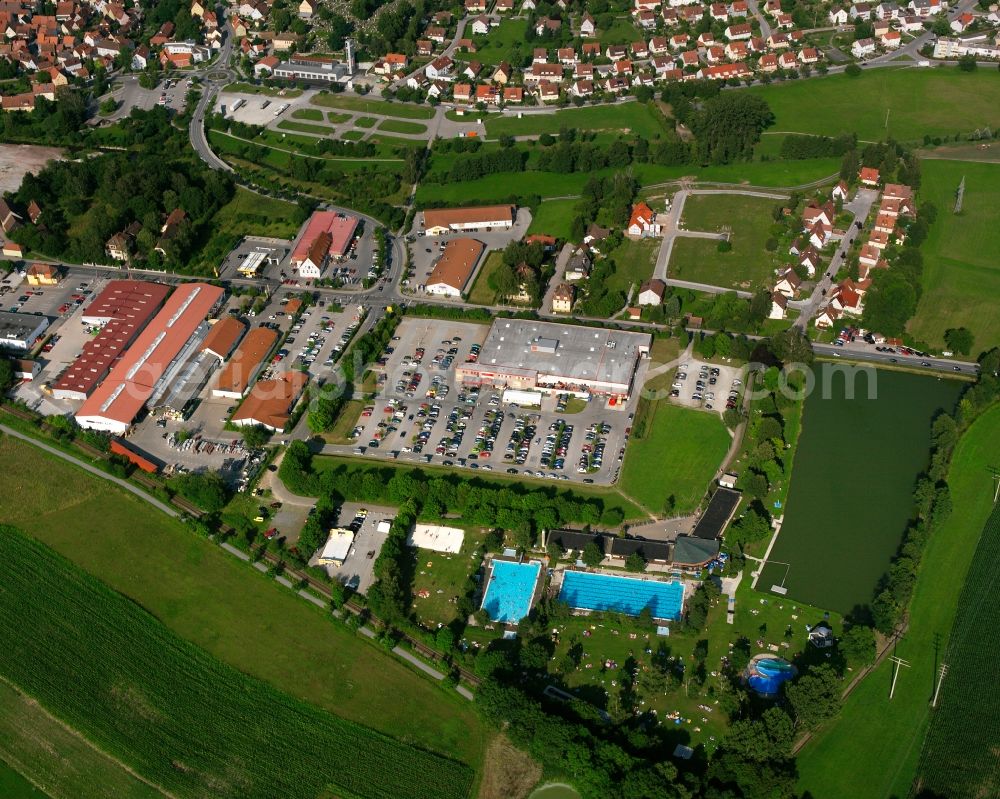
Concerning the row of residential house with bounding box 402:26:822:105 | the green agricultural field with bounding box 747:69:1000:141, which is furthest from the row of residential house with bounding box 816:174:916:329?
the row of residential house with bounding box 402:26:822:105

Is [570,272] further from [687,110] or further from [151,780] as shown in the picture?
[151,780]

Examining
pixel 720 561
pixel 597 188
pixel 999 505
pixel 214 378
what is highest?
pixel 597 188

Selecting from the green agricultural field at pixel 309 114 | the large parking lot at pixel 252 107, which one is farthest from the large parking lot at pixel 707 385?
the large parking lot at pixel 252 107

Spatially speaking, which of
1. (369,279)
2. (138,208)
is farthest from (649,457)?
(138,208)

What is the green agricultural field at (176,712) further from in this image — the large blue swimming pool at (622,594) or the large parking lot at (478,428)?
the large parking lot at (478,428)

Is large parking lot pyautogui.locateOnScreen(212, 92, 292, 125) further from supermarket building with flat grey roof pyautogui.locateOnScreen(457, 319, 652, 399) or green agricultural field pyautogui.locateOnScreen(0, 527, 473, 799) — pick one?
green agricultural field pyautogui.locateOnScreen(0, 527, 473, 799)
